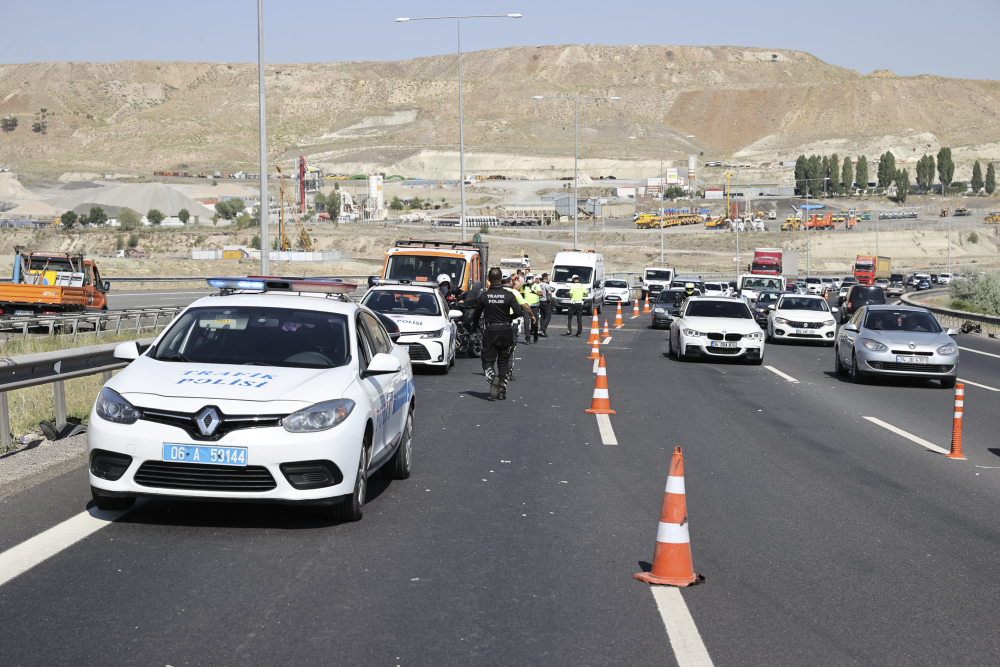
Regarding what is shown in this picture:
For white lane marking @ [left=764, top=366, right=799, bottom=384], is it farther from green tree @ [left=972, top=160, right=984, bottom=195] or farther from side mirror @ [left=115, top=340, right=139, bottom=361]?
green tree @ [left=972, top=160, right=984, bottom=195]

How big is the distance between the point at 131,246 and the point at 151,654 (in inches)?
4177

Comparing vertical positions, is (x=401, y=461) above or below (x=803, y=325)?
above

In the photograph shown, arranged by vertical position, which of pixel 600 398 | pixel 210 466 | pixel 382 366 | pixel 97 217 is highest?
pixel 97 217

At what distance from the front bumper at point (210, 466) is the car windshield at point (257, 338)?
981 millimetres

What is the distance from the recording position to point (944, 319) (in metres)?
42.8

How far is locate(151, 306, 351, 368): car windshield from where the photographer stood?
7.91 m

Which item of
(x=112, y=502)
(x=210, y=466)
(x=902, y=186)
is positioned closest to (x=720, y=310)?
(x=112, y=502)

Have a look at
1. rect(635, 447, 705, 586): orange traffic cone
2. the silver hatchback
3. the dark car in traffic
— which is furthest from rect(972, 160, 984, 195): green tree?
rect(635, 447, 705, 586): orange traffic cone

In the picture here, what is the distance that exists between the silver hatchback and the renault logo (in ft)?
49.1

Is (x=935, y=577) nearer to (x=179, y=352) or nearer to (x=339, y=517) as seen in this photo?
(x=339, y=517)

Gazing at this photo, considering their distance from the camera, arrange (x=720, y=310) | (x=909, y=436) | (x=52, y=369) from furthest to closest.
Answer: (x=720, y=310), (x=909, y=436), (x=52, y=369)

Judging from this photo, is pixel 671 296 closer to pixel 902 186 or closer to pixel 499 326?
pixel 499 326

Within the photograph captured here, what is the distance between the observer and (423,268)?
92.3 ft

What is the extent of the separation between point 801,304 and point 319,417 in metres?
27.0
